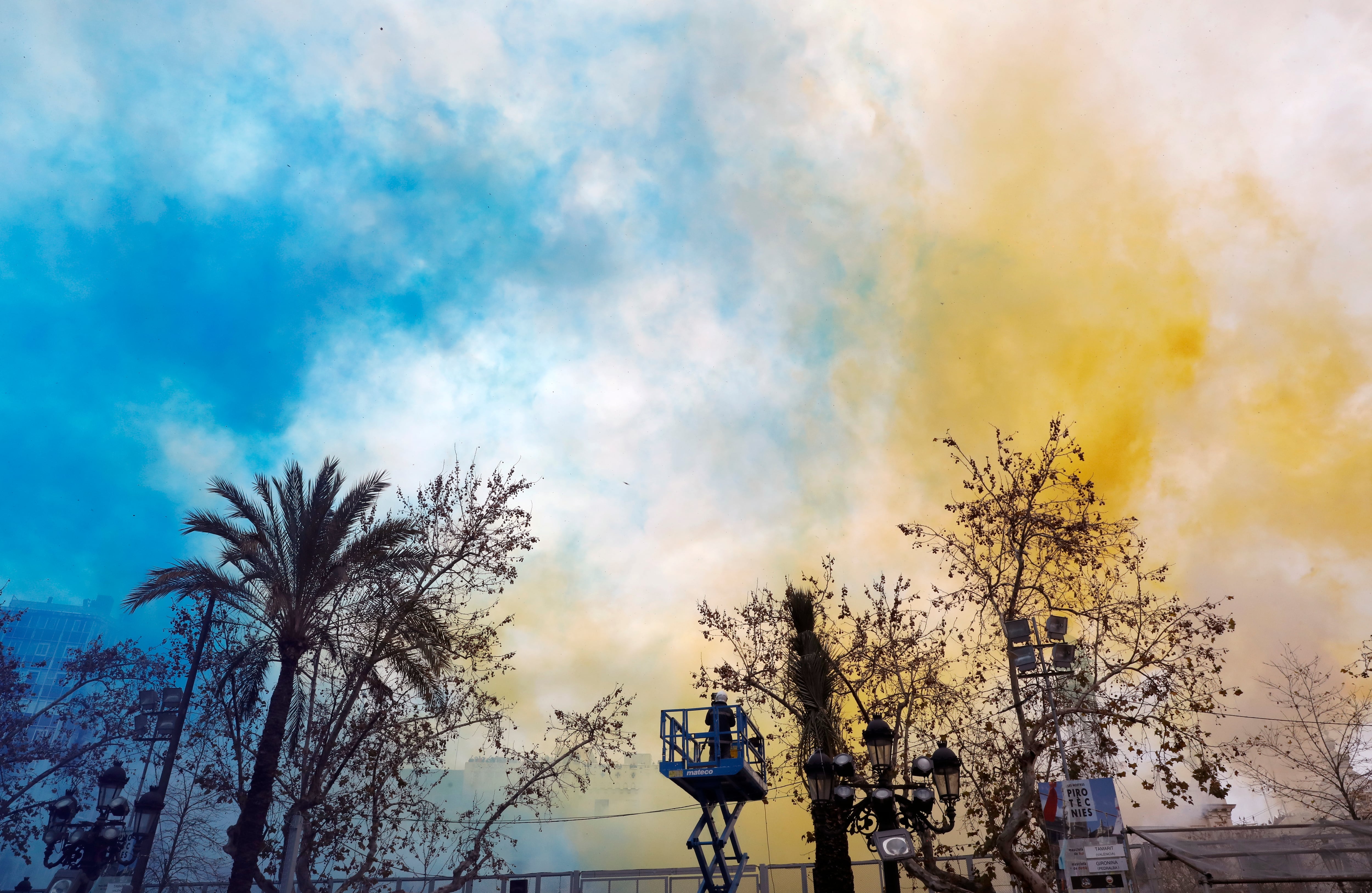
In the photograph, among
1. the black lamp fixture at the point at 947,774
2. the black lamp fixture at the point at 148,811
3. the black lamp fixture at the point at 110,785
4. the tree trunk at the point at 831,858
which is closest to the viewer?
the black lamp fixture at the point at 947,774

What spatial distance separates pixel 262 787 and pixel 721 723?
10.5 meters

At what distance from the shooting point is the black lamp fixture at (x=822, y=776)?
1320cm

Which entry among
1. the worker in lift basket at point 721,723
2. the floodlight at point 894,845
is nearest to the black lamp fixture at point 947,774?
the floodlight at point 894,845

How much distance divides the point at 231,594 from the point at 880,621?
16.7 meters

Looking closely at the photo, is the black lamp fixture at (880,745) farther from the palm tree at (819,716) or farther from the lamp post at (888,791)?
the palm tree at (819,716)

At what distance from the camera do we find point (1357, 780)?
2425 centimetres

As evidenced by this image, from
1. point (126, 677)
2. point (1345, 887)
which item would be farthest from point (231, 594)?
point (1345, 887)

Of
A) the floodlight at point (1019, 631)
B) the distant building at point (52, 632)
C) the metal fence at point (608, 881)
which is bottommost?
the metal fence at point (608, 881)

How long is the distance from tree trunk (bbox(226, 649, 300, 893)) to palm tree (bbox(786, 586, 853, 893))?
12562 mm

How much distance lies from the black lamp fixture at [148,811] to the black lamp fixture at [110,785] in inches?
20.1

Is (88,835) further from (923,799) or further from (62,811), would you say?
(923,799)

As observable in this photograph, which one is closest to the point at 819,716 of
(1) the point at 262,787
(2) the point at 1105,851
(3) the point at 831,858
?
(3) the point at 831,858

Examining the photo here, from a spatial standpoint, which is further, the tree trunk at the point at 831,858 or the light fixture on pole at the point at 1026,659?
the tree trunk at the point at 831,858

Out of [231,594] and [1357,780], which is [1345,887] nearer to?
[1357,780]
